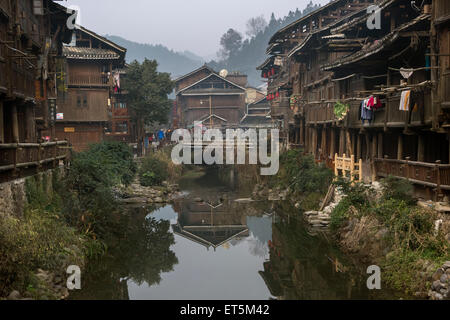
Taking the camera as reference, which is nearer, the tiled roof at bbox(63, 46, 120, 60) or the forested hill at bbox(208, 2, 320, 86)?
A: the tiled roof at bbox(63, 46, 120, 60)

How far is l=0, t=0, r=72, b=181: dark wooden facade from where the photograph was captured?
17.9 meters

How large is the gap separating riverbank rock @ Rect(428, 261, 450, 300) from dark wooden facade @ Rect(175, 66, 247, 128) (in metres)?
54.2

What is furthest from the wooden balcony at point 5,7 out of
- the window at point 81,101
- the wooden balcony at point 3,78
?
the window at point 81,101

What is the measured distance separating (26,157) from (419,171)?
14484mm

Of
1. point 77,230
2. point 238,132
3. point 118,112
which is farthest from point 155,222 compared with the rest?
point 238,132

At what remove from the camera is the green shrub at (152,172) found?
3662cm

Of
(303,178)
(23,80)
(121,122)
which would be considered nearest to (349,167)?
(303,178)

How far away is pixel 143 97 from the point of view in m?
47.9

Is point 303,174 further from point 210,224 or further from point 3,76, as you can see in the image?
point 3,76

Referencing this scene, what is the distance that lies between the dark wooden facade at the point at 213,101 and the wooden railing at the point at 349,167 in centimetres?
4094

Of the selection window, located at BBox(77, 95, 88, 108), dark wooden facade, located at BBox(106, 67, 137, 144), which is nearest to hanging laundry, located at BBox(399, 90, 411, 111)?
window, located at BBox(77, 95, 88, 108)

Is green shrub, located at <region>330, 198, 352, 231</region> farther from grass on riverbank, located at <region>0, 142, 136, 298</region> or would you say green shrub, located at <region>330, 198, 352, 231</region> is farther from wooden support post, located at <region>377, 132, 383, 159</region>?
grass on riverbank, located at <region>0, 142, 136, 298</region>

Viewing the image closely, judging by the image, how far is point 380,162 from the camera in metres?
22.4

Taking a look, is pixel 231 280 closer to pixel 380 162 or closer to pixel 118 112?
pixel 380 162
